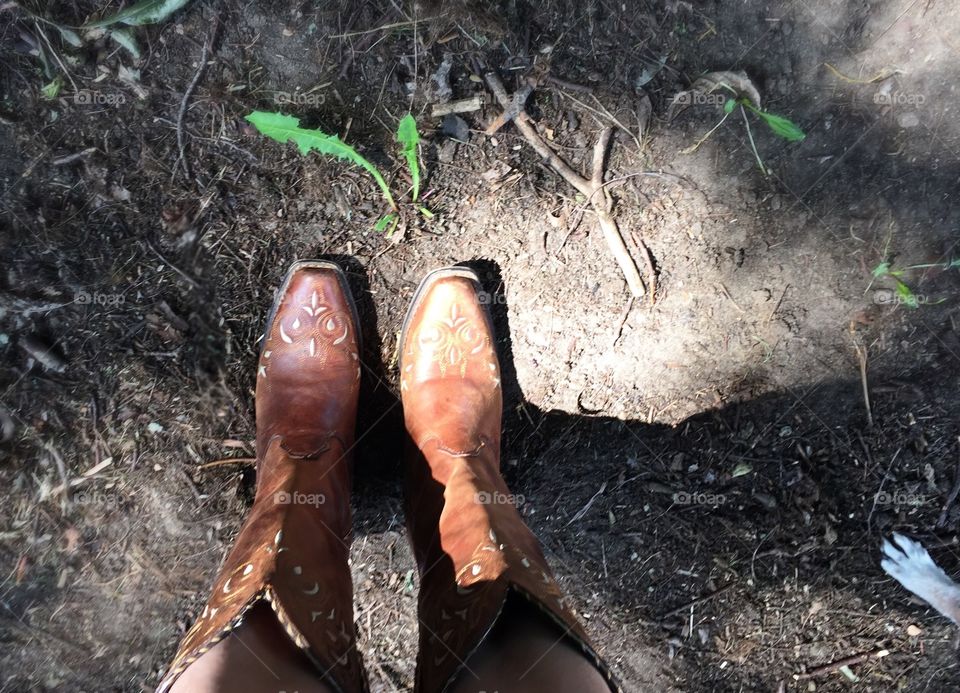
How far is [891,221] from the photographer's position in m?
2.21

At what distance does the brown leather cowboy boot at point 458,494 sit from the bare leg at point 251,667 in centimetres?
35

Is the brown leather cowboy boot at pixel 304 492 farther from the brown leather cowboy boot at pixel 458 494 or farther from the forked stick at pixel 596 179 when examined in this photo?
the forked stick at pixel 596 179

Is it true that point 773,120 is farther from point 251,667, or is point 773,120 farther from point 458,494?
point 251,667

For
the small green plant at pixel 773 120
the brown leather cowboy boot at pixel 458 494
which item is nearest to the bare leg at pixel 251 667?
the brown leather cowboy boot at pixel 458 494

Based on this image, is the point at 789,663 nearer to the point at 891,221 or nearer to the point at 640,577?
the point at 640,577

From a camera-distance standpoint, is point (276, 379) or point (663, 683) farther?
point (663, 683)

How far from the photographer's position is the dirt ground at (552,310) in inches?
83.4

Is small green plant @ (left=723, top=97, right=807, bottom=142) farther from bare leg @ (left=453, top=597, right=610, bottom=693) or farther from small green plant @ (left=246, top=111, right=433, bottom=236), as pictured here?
bare leg @ (left=453, top=597, right=610, bottom=693)

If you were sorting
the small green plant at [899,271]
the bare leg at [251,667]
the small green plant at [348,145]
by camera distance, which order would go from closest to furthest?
the bare leg at [251,667] → the small green plant at [348,145] → the small green plant at [899,271]

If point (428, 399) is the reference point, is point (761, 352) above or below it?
above

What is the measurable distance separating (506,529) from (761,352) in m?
1.23

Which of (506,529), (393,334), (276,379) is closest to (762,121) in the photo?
(393,334)

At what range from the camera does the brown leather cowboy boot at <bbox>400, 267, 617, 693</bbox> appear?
154 centimetres

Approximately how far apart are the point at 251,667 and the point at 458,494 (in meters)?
0.74
